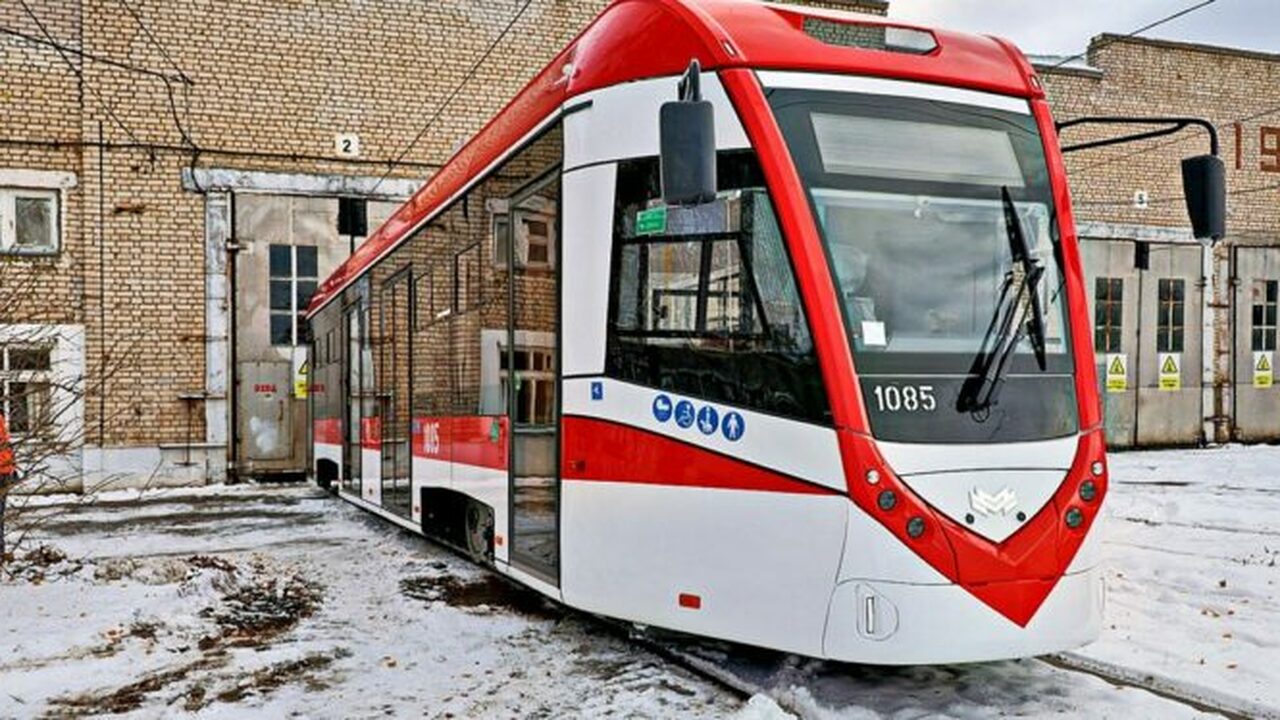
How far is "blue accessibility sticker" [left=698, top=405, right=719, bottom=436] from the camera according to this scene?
4773mm

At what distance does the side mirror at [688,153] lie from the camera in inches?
168

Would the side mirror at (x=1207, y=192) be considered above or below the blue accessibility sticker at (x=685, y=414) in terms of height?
above

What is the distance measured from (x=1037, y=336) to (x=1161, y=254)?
733 inches

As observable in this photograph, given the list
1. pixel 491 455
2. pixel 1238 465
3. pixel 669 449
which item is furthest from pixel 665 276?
pixel 1238 465

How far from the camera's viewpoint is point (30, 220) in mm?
15109

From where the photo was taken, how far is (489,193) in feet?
22.6

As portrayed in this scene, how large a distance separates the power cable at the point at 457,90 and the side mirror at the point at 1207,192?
13.4 metres

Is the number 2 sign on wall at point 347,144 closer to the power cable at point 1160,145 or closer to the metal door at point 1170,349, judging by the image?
the power cable at point 1160,145

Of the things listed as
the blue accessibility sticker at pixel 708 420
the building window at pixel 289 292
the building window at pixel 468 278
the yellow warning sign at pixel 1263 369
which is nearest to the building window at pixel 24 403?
the building window at pixel 468 278

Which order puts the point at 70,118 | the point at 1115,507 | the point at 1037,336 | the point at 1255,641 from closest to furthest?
the point at 1037,336 < the point at 1255,641 < the point at 1115,507 < the point at 70,118

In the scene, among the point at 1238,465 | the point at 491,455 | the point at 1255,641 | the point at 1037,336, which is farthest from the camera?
the point at 1238,465

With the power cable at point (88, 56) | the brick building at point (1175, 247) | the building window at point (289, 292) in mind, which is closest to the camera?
the power cable at point (88, 56)

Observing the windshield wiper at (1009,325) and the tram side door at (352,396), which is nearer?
the windshield wiper at (1009,325)

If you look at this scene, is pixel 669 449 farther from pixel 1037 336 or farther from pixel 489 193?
pixel 489 193
